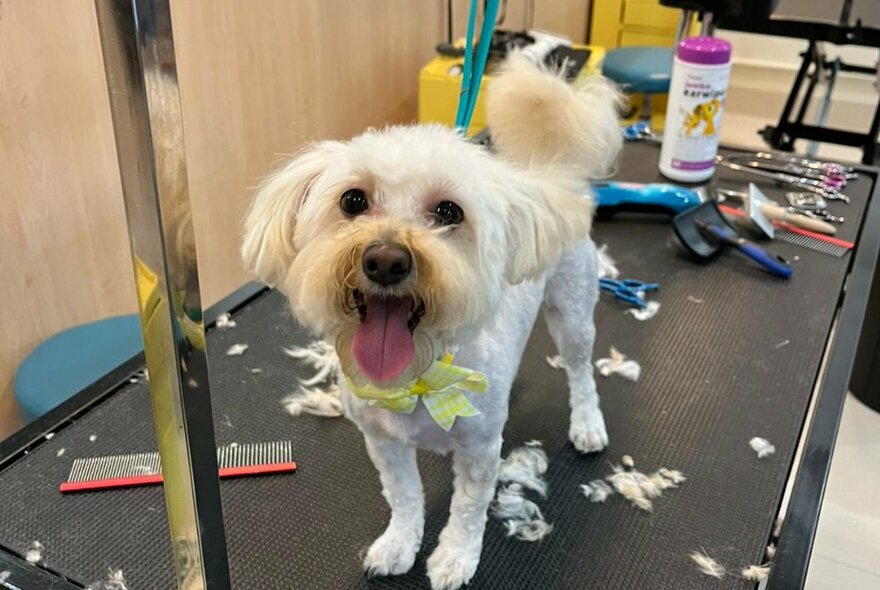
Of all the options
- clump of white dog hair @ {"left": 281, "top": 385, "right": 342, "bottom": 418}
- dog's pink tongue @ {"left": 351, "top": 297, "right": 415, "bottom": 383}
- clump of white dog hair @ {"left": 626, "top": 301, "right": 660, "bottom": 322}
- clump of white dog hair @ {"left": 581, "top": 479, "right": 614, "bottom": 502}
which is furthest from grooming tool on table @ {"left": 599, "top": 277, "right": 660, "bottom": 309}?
dog's pink tongue @ {"left": 351, "top": 297, "right": 415, "bottom": 383}

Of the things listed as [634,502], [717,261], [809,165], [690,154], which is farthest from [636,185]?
[634,502]

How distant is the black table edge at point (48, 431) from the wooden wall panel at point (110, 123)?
40cm

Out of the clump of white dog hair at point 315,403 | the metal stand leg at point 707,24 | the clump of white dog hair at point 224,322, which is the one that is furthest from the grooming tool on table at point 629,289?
the metal stand leg at point 707,24

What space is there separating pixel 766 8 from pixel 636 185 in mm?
779

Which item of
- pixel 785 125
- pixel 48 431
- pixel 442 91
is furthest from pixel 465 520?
pixel 785 125

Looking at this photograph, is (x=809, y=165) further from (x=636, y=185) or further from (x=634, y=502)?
(x=634, y=502)

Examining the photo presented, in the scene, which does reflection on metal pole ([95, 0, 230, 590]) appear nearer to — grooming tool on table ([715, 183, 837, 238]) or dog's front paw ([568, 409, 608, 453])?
dog's front paw ([568, 409, 608, 453])

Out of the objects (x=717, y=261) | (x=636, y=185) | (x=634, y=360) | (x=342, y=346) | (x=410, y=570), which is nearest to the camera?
(x=342, y=346)

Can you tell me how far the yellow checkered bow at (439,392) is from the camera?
0.79m

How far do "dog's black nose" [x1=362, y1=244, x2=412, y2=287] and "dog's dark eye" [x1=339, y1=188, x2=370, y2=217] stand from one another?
0.08m

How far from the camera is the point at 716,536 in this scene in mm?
953

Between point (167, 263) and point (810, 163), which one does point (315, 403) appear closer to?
point (167, 263)

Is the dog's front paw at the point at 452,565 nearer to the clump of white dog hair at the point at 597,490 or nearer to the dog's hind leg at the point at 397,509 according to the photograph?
the dog's hind leg at the point at 397,509

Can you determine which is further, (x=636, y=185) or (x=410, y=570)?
(x=636, y=185)
